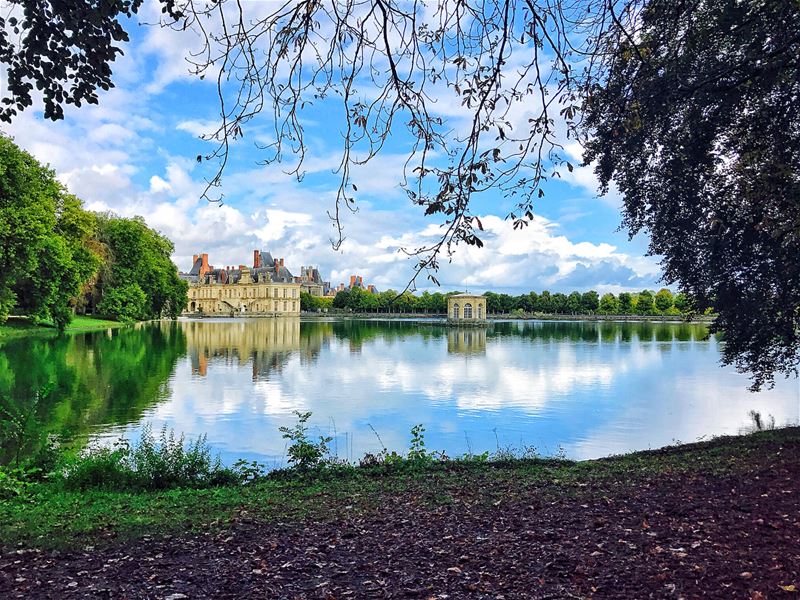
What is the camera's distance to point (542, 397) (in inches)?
786

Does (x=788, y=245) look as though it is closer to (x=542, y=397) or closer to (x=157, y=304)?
(x=542, y=397)

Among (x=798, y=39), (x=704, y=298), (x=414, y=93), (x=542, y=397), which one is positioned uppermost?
(x=798, y=39)

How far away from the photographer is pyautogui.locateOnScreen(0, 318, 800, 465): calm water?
1364 centimetres

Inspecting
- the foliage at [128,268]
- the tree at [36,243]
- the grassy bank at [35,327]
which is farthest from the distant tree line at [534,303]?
the tree at [36,243]

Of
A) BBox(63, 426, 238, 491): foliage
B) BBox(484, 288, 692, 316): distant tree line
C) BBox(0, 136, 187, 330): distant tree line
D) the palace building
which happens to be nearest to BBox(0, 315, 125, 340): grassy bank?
BBox(0, 136, 187, 330): distant tree line

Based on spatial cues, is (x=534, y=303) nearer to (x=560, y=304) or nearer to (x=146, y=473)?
(x=560, y=304)

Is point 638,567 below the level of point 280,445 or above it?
above

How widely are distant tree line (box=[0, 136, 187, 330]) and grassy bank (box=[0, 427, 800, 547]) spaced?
25956 mm

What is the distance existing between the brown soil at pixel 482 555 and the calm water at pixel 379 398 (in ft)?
17.0

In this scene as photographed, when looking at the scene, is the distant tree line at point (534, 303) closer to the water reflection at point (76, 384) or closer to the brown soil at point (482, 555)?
the water reflection at point (76, 384)

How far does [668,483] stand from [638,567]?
122 inches

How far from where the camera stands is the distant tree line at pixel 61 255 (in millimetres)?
29891

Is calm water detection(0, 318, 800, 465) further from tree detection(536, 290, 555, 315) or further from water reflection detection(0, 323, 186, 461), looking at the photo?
tree detection(536, 290, 555, 315)

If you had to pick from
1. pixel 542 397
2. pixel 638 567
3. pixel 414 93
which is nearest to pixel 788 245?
pixel 638 567
